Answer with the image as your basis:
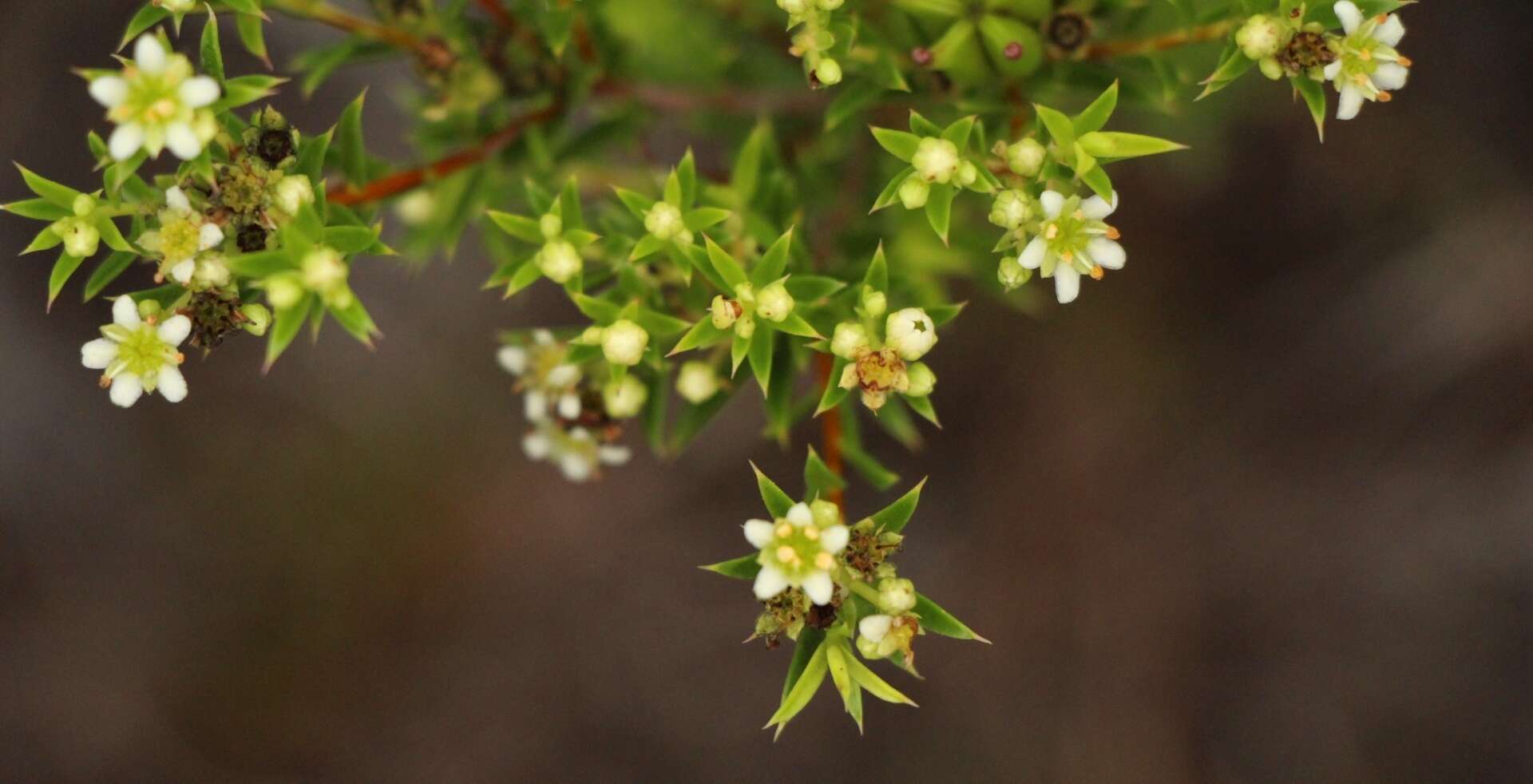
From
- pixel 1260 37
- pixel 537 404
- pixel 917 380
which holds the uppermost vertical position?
pixel 537 404

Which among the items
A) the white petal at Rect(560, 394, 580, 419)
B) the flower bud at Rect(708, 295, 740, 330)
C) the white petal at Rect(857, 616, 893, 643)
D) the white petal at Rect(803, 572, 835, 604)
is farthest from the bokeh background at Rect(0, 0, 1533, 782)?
the white petal at Rect(803, 572, 835, 604)

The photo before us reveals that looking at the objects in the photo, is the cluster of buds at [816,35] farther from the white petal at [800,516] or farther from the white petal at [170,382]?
the white petal at [170,382]

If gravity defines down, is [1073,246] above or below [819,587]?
above

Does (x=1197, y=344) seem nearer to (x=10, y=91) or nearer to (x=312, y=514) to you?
(x=312, y=514)

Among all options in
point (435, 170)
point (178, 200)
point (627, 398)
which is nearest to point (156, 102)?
point (178, 200)

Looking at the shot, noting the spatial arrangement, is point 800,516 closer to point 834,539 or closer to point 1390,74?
point 834,539

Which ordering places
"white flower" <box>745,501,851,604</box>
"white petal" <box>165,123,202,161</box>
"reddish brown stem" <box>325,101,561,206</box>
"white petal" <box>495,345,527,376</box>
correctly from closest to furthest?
"white petal" <box>165,123,202,161</box> < "white flower" <box>745,501,851,604</box> < "reddish brown stem" <box>325,101,561,206</box> < "white petal" <box>495,345,527,376</box>

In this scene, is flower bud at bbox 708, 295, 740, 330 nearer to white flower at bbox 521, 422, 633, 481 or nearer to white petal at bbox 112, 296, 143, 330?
white flower at bbox 521, 422, 633, 481
